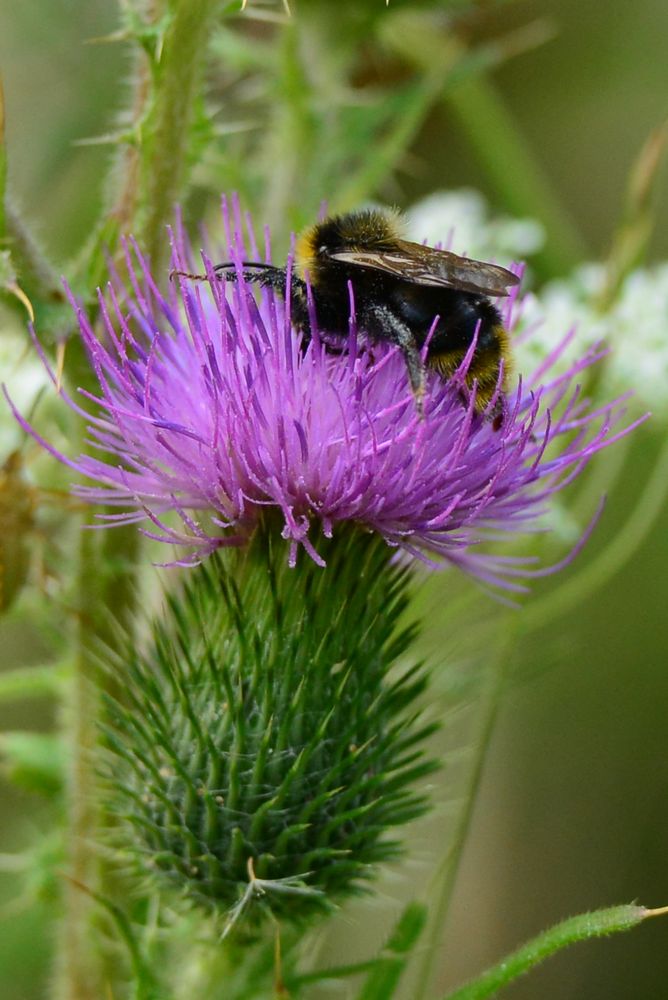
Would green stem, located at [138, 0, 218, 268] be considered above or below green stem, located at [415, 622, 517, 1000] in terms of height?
above

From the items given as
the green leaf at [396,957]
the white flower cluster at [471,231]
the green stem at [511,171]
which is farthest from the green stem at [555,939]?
the green stem at [511,171]

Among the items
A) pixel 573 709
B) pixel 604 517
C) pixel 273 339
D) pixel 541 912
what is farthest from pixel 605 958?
pixel 273 339

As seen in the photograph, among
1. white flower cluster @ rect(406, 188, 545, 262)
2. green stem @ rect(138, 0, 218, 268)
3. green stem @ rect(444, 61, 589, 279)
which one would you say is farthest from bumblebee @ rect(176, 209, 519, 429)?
green stem @ rect(444, 61, 589, 279)

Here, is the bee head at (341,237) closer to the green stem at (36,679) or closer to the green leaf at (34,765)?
the green stem at (36,679)

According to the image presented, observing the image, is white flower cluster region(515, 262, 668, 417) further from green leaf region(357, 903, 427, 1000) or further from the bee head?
green leaf region(357, 903, 427, 1000)

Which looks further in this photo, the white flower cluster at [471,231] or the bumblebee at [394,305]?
the white flower cluster at [471,231]

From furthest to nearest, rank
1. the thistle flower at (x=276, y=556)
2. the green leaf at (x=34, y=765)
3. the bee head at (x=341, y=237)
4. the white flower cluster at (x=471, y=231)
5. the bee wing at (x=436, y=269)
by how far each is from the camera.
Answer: the white flower cluster at (x=471, y=231) → the green leaf at (x=34, y=765) → the bee head at (x=341, y=237) → the thistle flower at (x=276, y=556) → the bee wing at (x=436, y=269)
